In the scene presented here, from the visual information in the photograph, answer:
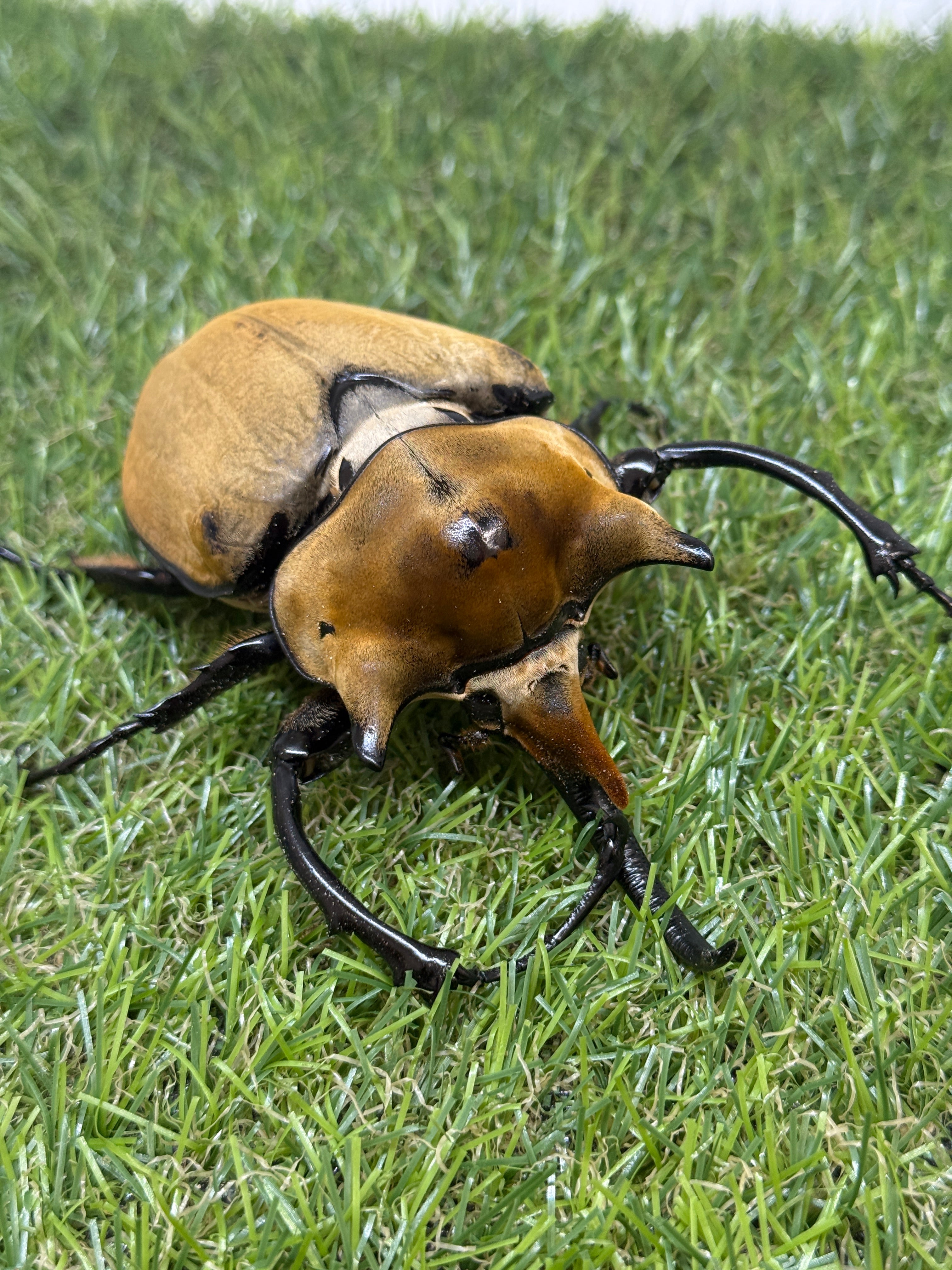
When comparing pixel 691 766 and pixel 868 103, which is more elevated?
pixel 868 103

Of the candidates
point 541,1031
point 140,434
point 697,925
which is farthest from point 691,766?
point 140,434

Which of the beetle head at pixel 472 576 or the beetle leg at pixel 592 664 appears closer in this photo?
the beetle head at pixel 472 576

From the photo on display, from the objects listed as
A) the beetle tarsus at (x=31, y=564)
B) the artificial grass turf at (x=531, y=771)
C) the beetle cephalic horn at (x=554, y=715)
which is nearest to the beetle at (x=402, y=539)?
the beetle cephalic horn at (x=554, y=715)

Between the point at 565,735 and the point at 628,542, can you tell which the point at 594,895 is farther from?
the point at 628,542

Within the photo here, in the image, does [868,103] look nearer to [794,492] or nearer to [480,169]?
[480,169]

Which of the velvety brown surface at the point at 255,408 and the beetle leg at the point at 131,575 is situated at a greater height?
the velvety brown surface at the point at 255,408

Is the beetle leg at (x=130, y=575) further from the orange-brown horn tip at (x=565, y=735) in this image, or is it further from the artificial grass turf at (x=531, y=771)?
the orange-brown horn tip at (x=565, y=735)

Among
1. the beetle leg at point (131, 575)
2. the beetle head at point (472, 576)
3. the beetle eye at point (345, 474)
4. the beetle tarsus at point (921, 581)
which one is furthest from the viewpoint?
the beetle leg at point (131, 575)
